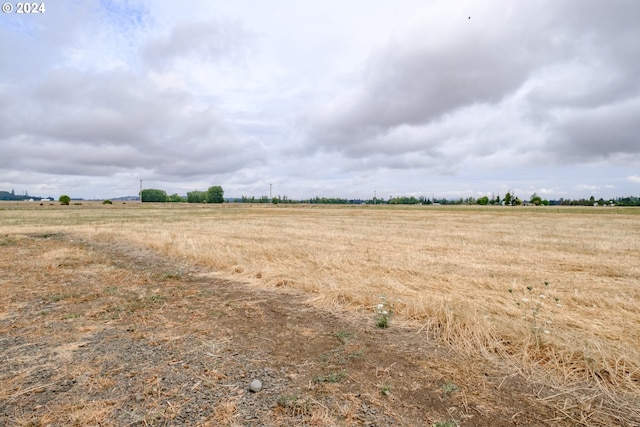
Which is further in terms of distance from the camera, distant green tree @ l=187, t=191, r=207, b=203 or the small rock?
distant green tree @ l=187, t=191, r=207, b=203

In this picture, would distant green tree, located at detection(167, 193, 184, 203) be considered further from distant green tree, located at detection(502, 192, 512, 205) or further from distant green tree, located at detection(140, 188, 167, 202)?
distant green tree, located at detection(502, 192, 512, 205)

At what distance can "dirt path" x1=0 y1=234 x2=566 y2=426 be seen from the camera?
3.14 metres

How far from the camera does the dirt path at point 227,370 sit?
314 centimetres

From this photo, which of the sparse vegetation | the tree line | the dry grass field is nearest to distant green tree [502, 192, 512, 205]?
the tree line

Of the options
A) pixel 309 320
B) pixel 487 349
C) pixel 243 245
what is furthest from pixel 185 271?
pixel 487 349

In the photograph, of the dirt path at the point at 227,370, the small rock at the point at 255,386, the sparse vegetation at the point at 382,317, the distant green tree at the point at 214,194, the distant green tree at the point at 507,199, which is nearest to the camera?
the dirt path at the point at 227,370

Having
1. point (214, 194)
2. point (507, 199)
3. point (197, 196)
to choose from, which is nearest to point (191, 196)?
point (197, 196)

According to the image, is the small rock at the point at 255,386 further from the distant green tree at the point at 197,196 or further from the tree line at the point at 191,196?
the distant green tree at the point at 197,196

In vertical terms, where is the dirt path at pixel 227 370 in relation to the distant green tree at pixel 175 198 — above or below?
below

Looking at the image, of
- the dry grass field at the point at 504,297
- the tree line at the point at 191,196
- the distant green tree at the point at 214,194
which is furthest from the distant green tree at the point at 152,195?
the dry grass field at the point at 504,297

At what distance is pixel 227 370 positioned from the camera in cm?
394

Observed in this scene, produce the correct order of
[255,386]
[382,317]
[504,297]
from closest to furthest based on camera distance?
1. [255,386]
2. [382,317]
3. [504,297]

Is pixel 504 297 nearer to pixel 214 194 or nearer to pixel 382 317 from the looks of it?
pixel 382 317

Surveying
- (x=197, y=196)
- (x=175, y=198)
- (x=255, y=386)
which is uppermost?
(x=197, y=196)
